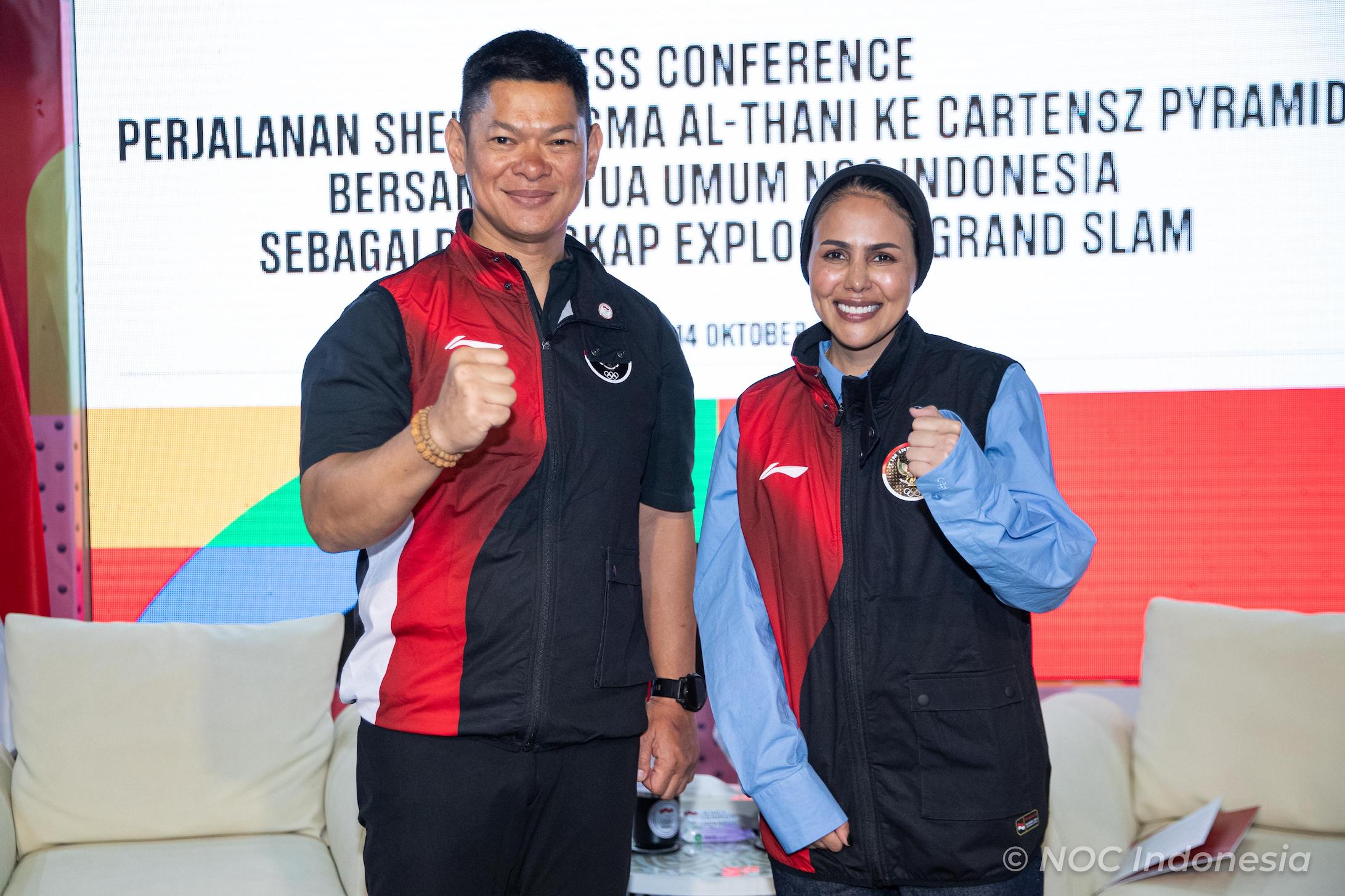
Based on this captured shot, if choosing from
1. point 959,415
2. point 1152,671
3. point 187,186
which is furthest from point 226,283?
point 1152,671

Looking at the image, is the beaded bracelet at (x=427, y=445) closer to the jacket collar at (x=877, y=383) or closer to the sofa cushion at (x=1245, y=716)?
the jacket collar at (x=877, y=383)

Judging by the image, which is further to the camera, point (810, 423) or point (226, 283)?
point (226, 283)

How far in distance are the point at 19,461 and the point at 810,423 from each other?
8.80 feet

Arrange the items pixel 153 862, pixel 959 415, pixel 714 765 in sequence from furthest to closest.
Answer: pixel 714 765
pixel 153 862
pixel 959 415

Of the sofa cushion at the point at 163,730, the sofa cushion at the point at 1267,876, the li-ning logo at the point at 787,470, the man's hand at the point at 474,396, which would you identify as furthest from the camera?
the sofa cushion at the point at 163,730

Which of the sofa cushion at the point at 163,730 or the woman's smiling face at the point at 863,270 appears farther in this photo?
the sofa cushion at the point at 163,730

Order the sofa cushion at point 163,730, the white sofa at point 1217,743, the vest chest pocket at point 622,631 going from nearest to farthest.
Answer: the vest chest pocket at point 622,631 → the white sofa at point 1217,743 → the sofa cushion at point 163,730

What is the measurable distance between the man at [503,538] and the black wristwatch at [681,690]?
7cm

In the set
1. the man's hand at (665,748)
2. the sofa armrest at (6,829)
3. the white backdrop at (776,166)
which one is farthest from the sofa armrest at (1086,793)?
the sofa armrest at (6,829)

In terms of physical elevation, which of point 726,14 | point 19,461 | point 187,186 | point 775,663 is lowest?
point 775,663

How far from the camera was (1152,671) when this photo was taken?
301 cm

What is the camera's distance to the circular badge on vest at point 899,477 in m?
1.64

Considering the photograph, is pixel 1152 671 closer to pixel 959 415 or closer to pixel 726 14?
pixel 959 415

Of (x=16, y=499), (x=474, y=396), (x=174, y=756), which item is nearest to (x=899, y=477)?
(x=474, y=396)
